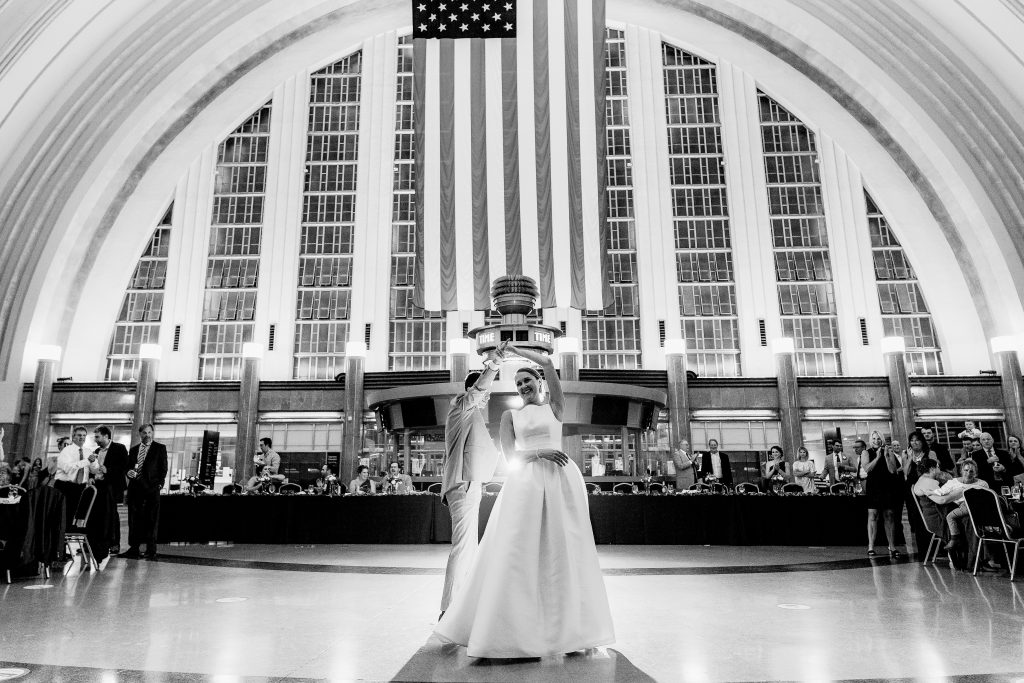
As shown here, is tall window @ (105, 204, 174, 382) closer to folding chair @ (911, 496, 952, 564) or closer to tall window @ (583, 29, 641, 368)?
tall window @ (583, 29, 641, 368)

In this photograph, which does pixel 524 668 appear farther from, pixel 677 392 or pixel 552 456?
pixel 677 392

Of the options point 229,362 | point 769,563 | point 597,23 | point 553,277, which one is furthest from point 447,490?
point 229,362

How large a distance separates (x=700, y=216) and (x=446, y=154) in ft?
46.1

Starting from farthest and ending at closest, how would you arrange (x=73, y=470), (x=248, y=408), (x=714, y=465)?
(x=248, y=408) → (x=714, y=465) → (x=73, y=470)

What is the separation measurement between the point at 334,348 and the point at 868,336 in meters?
18.1

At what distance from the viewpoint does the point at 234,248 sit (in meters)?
24.5

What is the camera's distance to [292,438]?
72.2ft

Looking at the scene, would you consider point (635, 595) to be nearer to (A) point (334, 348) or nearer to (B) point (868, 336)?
(A) point (334, 348)

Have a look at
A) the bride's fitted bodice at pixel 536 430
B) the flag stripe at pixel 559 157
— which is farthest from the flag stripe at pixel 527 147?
the bride's fitted bodice at pixel 536 430

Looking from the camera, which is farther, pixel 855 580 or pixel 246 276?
pixel 246 276

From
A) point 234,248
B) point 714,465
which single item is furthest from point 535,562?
point 234,248

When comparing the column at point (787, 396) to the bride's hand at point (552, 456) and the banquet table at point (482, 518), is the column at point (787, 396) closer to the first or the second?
the banquet table at point (482, 518)

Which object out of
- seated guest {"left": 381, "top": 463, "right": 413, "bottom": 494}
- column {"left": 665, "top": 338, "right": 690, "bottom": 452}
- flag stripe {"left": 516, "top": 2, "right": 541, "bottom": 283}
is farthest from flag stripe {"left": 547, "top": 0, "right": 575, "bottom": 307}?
column {"left": 665, "top": 338, "right": 690, "bottom": 452}

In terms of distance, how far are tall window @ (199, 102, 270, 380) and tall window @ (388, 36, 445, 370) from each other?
16.2 feet
